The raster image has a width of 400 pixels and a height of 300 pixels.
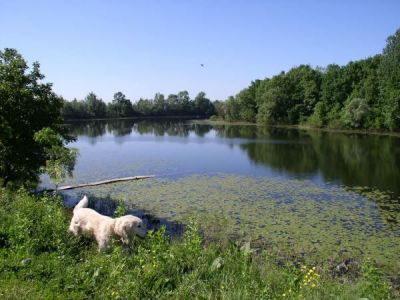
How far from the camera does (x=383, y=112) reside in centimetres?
6219

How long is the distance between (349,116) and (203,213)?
5448 centimetres

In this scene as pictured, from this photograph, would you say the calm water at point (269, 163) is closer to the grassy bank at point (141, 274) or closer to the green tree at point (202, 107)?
the grassy bank at point (141, 274)

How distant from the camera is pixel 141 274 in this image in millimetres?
7164

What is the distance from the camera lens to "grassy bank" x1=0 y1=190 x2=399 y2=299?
6.58 metres

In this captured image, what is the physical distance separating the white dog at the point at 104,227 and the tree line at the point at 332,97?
57.6 metres

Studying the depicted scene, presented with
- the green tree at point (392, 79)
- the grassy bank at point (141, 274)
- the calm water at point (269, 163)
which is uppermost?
the green tree at point (392, 79)

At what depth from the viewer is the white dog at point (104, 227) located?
340 inches

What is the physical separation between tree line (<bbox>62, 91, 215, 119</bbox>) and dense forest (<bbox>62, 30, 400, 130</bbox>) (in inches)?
23.5

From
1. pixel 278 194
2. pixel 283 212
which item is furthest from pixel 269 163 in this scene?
pixel 283 212

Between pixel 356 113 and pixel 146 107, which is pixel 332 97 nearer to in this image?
pixel 356 113

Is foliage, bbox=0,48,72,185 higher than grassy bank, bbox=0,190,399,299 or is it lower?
higher

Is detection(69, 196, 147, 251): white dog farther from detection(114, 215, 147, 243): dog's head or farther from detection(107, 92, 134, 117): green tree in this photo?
detection(107, 92, 134, 117): green tree

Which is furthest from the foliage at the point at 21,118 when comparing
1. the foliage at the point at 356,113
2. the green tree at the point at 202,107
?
the green tree at the point at 202,107

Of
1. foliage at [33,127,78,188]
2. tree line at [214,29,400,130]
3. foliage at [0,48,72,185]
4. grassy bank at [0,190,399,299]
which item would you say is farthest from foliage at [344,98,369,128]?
grassy bank at [0,190,399,299]
